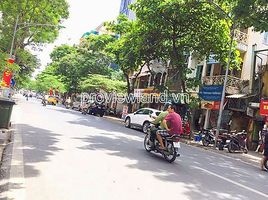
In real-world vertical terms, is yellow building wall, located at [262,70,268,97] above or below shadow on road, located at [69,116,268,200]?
above

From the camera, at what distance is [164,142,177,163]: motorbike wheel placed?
34.7 ft

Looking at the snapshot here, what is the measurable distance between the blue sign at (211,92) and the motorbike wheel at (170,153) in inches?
576

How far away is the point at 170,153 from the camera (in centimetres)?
1067

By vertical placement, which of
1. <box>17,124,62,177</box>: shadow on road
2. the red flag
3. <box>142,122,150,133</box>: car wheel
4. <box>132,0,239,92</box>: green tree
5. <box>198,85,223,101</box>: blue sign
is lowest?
<box>17,124,62,177</box>: shadow on road

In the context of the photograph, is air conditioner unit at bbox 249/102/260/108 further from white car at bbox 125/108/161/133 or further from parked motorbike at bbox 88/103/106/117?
parked motorbike at bbox 88/103/106/117

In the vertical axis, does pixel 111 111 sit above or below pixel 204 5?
below

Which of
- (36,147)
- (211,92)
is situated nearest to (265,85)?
(211,92)

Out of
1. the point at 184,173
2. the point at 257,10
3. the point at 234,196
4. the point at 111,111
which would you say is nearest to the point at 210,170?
the point at 184,173

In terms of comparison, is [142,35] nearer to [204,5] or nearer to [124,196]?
[204,5]

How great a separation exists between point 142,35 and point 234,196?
17.3 metres

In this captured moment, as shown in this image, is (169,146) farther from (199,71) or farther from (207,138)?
(199,71)

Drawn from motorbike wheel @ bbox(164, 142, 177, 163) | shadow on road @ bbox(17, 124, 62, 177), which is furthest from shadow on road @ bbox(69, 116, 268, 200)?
shadow on road @ bbox(17, 124, 62, 177)

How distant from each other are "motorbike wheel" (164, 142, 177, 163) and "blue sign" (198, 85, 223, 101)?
14.6 meters

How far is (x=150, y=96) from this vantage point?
39.7m
